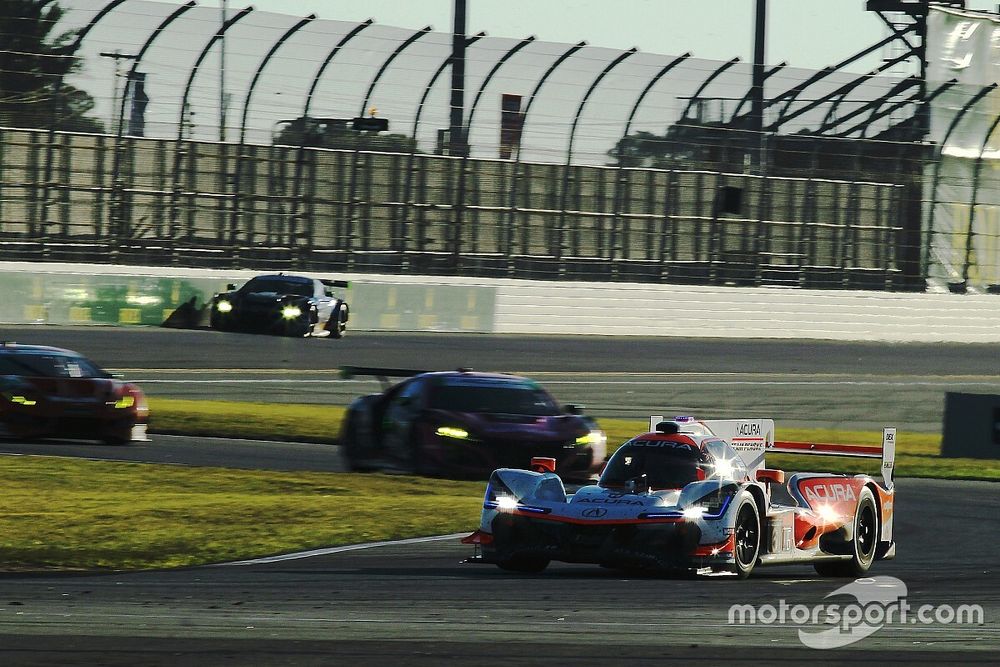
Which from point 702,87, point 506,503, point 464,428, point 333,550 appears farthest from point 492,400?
point 702,87

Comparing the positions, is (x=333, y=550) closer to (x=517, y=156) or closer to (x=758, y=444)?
(x=758, y=444)

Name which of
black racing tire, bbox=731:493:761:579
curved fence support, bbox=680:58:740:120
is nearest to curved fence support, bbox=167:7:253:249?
curved fence support, bbox=680:58:740:120

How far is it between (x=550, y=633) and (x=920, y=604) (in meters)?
2.70

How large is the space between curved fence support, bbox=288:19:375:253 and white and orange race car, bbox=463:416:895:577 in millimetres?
21274

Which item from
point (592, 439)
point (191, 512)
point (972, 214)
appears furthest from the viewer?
point (972, 214)

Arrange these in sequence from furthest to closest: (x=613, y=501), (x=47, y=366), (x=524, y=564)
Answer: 1. (x=47, y=366)
2. (x=524, y=564)
3. (x=613, y=501)

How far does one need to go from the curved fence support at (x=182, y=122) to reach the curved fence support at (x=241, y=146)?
0.86m

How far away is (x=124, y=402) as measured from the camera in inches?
749

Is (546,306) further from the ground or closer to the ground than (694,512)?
closer to the ground

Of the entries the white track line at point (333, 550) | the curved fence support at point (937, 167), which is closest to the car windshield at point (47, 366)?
the white track line at point (333, 550)

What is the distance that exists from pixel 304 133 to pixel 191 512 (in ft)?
65.9

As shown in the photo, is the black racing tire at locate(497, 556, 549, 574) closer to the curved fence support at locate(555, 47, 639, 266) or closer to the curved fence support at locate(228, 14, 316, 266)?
the curved fence support at locate(228, 14, 316, 266)

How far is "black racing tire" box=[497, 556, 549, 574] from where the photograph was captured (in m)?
10.6

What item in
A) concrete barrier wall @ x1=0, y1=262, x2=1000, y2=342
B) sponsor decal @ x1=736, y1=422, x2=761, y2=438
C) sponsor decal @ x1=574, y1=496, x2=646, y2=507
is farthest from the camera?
concrete barrier wall @ x1=0, y1=262, x2=1000, y2=342
